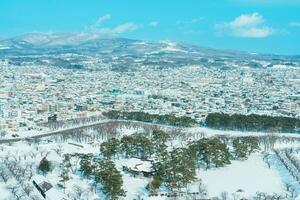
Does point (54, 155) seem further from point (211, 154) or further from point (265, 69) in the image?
point (265, 69)

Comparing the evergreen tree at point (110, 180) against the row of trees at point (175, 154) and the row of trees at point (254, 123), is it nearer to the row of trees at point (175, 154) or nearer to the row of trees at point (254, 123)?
the row of trees at point (175, 154)

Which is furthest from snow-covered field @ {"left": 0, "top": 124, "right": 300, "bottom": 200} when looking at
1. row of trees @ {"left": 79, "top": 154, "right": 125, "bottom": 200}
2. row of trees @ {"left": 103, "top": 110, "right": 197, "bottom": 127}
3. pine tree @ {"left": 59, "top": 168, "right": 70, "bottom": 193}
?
row of trees @ {"left": 103, "top": 110, "right": 197, "bottom": 127}

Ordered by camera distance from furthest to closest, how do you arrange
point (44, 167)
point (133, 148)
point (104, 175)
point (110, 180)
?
1. point (133, 148)
2. point (44, 167)
3. point (104, 175)
4. point (110, 180)

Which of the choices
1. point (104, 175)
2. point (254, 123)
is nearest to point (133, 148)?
point (104, 175)

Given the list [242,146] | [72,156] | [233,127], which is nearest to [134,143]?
[72,156]

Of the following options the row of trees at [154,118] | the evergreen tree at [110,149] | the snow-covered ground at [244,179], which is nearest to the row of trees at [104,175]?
the evergreen tree at [110,149]

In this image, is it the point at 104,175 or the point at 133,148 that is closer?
the point at 104,175

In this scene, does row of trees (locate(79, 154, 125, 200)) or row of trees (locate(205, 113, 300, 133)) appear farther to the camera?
row of trees (locate(205, 113, 300, 133))

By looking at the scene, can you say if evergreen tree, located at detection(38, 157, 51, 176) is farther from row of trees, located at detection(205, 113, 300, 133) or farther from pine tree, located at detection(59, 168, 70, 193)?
row of trees, located at detection(205, 113, 300, 133)

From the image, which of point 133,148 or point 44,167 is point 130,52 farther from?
point 44,167
